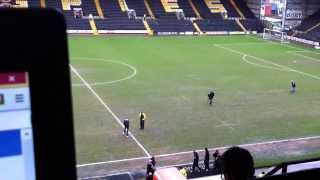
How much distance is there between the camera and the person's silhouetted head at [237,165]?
9.92 feet

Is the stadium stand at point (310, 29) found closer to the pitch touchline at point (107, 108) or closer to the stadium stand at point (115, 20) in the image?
the stadium stand at point (115, 20)

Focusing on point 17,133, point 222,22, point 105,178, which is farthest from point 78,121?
point 222,22

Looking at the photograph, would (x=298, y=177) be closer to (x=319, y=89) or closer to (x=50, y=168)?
(x=50, y=168)

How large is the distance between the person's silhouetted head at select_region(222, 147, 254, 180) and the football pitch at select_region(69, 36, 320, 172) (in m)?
15.6

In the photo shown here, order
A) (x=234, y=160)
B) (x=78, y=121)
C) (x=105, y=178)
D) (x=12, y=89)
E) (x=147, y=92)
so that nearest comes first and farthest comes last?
(x=12, y=89) < (x=234, y=160) < (x=105, y=178) < (x=78, y=121) < (x=147, y=92)

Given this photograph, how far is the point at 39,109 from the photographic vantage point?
3.66ft

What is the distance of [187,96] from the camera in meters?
28.0

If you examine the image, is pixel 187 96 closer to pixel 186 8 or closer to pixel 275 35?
pixel 275 35

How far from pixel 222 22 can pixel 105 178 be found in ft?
136

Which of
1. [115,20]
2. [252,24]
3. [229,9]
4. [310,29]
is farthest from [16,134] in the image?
[229,9]

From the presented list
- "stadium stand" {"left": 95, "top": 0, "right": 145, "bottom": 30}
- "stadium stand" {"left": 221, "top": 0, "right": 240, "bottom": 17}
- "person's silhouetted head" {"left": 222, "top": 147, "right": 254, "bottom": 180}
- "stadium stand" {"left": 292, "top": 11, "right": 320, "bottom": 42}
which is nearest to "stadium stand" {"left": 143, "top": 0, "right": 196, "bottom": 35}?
"stadium stand" {"left": 95, "top": 0, "right": 145, "bottom": 30}

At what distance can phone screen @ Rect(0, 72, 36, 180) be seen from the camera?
3.68 feet

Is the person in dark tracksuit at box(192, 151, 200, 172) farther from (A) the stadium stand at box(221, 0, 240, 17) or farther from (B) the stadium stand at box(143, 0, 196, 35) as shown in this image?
(A) the stadium stand at box(221, 0, 240, 17)

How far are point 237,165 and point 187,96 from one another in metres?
25.0
